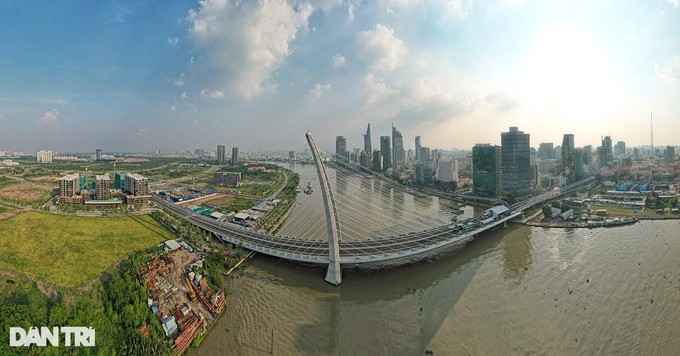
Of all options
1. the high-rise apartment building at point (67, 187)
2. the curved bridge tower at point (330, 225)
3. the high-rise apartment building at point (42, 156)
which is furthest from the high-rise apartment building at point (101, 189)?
the high-rise apartment building at point (42, 156)

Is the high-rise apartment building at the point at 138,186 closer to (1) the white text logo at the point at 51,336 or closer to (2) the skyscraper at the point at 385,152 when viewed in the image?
(1) the white text logo at the point at 51,336

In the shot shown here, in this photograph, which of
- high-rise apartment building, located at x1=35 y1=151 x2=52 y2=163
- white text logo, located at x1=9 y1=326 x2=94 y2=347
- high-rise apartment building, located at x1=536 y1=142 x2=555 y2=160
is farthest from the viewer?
high-rise apartment building, located at x1=536 y1=142 x2=555 y2=160

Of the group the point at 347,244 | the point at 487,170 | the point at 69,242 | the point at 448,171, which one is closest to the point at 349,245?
the point at 347,244

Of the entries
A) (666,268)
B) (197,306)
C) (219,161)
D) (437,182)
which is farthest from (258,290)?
(219,161)

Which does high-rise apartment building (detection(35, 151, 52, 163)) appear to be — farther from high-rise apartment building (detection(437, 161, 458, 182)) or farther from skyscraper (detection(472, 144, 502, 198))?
skyscraper (detection(472, 144, 502, 198))

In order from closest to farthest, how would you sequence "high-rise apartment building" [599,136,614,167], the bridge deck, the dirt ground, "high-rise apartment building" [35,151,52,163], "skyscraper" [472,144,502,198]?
the dirt ground → the bridge deck → "skyscraper" [472,144,502,198] → "high-rise apartment building" [599,136,614,167] → "high-rise apartment building" [35,151,52,163]

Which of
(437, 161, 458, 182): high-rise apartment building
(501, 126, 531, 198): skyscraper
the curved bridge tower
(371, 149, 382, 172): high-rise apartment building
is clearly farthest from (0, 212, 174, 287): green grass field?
(371, 149, 382, 172): high-rise apartment building
